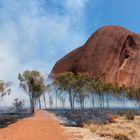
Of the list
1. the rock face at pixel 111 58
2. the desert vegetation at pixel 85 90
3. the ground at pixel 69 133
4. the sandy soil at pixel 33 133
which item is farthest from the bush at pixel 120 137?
the rock face at pixel 111 58

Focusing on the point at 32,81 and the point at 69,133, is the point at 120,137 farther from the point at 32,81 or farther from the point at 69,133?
the point at 32,81

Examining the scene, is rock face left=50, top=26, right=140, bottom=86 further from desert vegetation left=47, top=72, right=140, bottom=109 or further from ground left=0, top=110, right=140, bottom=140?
ground left=0, top=110, right=140, bottom=140

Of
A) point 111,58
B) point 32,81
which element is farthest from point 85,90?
point 111,58

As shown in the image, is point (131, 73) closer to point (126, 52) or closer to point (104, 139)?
point (126, 52)

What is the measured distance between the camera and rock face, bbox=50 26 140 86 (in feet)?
568

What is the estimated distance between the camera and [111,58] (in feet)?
601

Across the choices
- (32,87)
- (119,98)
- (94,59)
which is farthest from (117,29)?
(32,87)

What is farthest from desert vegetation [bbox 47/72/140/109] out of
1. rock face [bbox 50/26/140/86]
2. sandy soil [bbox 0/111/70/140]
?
sandy soil [bbox 0/111/70/140]

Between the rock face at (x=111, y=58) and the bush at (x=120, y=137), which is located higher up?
the rock face at (x=111, y=58)

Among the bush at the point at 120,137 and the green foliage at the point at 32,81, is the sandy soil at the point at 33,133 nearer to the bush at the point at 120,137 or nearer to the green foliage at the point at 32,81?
the bush at the point at 120,137

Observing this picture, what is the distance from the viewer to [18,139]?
25.1 metres

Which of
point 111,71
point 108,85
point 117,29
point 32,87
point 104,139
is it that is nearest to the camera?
point 104,139

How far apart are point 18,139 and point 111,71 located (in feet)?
499

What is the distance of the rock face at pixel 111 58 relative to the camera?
173 metres
